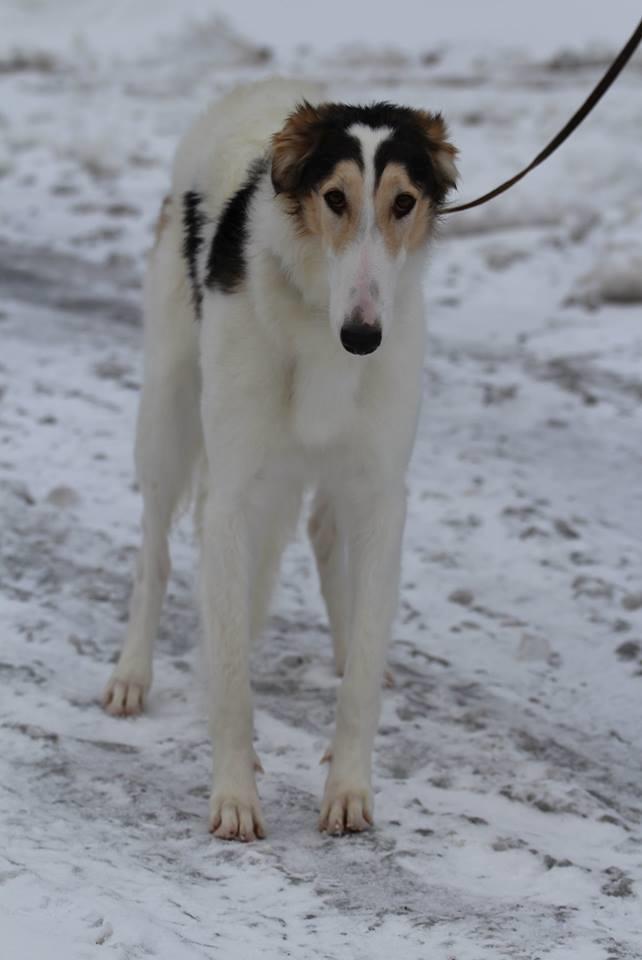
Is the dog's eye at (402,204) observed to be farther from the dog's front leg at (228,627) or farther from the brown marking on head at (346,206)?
the dog's front leg at (228,627)

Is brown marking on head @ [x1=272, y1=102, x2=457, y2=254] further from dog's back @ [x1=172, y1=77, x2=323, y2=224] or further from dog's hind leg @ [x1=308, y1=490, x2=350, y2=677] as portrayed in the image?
dog's hind leg @ [x1=308, y1=490, x2=350, y2=677]

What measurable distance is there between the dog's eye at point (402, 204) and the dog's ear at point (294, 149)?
27 centimetres

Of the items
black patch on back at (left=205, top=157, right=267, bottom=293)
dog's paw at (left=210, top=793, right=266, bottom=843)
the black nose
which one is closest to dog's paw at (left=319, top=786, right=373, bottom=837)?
dog's paw at (left=210, top=793, right=266, bottom=843)

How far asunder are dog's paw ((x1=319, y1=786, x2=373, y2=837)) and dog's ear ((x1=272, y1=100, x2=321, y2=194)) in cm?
151

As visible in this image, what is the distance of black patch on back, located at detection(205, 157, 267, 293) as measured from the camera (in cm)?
389

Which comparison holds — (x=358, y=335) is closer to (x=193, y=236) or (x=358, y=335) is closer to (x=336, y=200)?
(x=336, y=200)

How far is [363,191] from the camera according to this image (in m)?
3.47

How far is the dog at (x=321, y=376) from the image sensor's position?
11.5ft

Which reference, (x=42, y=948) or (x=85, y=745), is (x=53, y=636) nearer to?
(x=85, y=745)

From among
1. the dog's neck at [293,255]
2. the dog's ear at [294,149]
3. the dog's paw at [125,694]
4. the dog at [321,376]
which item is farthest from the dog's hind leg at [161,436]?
the dog's ear at [294,149]

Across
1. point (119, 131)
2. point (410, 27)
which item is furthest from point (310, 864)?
point (410, 27)

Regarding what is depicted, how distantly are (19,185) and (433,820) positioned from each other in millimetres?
9239

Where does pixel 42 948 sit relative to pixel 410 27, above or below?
below

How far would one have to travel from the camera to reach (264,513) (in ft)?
13.2
